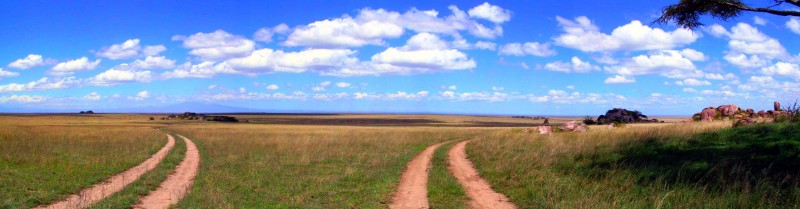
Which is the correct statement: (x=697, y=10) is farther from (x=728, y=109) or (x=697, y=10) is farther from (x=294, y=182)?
(x=728, y=109)

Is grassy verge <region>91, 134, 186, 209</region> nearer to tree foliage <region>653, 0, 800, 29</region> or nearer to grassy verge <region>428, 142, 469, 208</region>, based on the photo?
grassy verge <region>428, 142, 469, 208</region>

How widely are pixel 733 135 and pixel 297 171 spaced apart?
1533 centimetres

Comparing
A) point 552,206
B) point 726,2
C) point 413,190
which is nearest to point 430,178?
point 413,190

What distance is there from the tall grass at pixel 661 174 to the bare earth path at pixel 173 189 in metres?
8.11

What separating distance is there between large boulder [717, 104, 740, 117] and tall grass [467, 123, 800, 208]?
87.2 feet

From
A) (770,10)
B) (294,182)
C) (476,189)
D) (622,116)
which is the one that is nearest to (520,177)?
(476,189)

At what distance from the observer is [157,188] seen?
1555cm

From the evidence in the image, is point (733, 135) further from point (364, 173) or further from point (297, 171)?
point (297, 171)

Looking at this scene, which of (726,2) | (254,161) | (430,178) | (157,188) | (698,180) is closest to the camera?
(698,180)

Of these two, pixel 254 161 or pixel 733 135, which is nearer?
pixel 733 135

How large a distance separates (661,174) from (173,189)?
42.0 ft

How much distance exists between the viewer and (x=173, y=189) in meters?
15.3

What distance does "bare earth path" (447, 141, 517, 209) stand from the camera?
41.8 ft

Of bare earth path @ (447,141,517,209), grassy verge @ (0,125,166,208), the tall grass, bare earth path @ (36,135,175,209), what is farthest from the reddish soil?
grassy verge @ (0,125,166,208)
